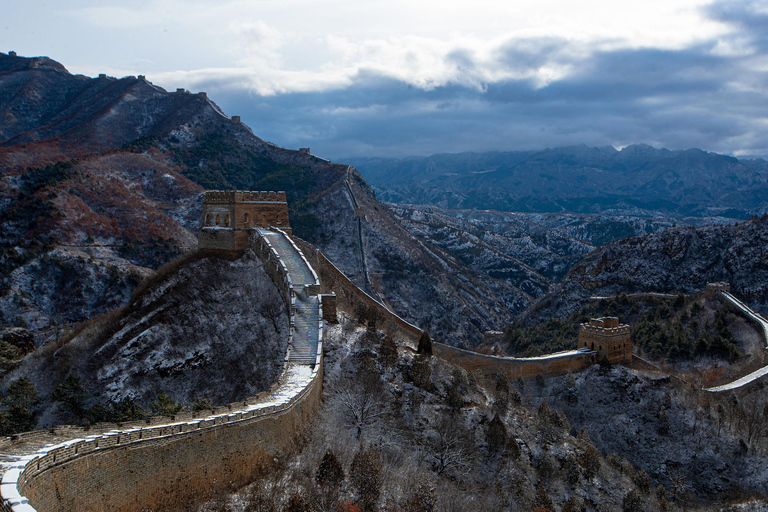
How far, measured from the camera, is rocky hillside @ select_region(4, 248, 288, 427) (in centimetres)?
3025

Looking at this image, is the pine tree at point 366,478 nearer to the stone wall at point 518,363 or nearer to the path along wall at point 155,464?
the path along wall at point 155,464

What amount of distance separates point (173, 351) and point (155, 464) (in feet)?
58.2

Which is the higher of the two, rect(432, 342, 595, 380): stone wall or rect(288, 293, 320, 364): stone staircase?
rect(288, 293, 320, 364): stone staircase

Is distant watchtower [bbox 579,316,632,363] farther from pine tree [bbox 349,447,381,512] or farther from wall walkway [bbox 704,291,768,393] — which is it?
pine tree [bbox 349,447,381,512]

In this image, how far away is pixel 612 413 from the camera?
39.9 meters

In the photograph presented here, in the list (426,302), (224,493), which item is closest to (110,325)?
(224,493)

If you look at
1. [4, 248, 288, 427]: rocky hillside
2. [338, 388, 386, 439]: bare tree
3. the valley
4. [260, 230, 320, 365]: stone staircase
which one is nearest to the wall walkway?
the valley

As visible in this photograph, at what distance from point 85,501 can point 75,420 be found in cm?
1811

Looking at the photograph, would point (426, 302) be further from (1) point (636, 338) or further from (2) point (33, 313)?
(2) point (33, 313)

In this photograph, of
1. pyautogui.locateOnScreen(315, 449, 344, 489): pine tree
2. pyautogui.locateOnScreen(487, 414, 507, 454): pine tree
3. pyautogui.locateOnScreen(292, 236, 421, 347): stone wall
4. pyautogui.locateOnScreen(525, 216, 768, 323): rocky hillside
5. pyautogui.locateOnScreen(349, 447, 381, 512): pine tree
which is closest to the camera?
pyautogui.locateOnScreen(349, 447, 381, 512): pine tree

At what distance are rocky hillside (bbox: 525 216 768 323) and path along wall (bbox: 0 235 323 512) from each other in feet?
206

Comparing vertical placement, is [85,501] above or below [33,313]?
above

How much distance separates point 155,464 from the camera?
625 inches

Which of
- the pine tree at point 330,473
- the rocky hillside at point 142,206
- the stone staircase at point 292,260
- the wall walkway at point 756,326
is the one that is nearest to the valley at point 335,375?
the pine tree at point 330,473
